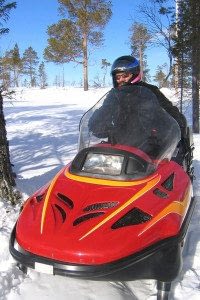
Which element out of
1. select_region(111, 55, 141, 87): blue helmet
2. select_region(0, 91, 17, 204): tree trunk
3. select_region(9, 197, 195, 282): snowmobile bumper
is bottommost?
select_region(9, 197, 195, 282): snowmobile bumper

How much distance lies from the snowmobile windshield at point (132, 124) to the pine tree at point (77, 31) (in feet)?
94.7

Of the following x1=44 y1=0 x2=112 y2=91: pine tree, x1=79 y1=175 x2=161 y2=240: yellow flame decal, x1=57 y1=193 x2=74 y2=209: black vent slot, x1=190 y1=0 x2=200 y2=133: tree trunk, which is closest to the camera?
x1=79 y1=175 x2=161 y2=240: yellow flame decal

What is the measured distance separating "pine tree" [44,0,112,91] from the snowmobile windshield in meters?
28.9

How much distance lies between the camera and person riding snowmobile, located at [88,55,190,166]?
4047 mm

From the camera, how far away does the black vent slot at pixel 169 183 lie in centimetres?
346

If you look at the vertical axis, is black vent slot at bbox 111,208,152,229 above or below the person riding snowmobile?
below

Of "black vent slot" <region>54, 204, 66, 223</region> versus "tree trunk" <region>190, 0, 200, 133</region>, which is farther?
"tree trunk" <region>190, 0, 200, 133</region>

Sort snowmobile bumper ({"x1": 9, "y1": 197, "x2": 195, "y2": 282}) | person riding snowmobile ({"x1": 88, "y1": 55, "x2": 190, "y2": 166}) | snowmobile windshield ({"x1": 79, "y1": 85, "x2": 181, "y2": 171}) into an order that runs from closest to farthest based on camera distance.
Result: snowmobile bumper ({"x1": 9, "y1": 197, "x2": 195, "y2": 282})
snowmobile windshield ({"x1": 79, "y1": 85, "x2": 181, "y2": 171})
person riding snowmobile ({"x1": 88, "y1": 55, "x2": 190, "y2": 166})

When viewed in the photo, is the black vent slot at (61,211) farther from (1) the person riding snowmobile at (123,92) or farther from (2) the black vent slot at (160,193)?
(1) the person riding snowmobile at (123,92)

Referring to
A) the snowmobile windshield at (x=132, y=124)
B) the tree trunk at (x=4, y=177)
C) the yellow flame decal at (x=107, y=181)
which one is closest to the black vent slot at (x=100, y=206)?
the yellow flame decal at (x=107, y=181)

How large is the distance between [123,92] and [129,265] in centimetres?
194

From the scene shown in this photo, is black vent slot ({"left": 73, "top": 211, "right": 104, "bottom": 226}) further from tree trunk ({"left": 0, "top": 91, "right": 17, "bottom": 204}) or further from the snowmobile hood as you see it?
tree trunk ({"left": 0, "top": 91, "right": 17, "bottom": 204})

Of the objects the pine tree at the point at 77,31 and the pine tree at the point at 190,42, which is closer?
the pine tree at the point at 190,42

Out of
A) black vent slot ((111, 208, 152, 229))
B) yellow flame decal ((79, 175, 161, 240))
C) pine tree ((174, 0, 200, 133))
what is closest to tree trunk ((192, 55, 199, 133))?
pine tree ((174, 0, 200, 133))
